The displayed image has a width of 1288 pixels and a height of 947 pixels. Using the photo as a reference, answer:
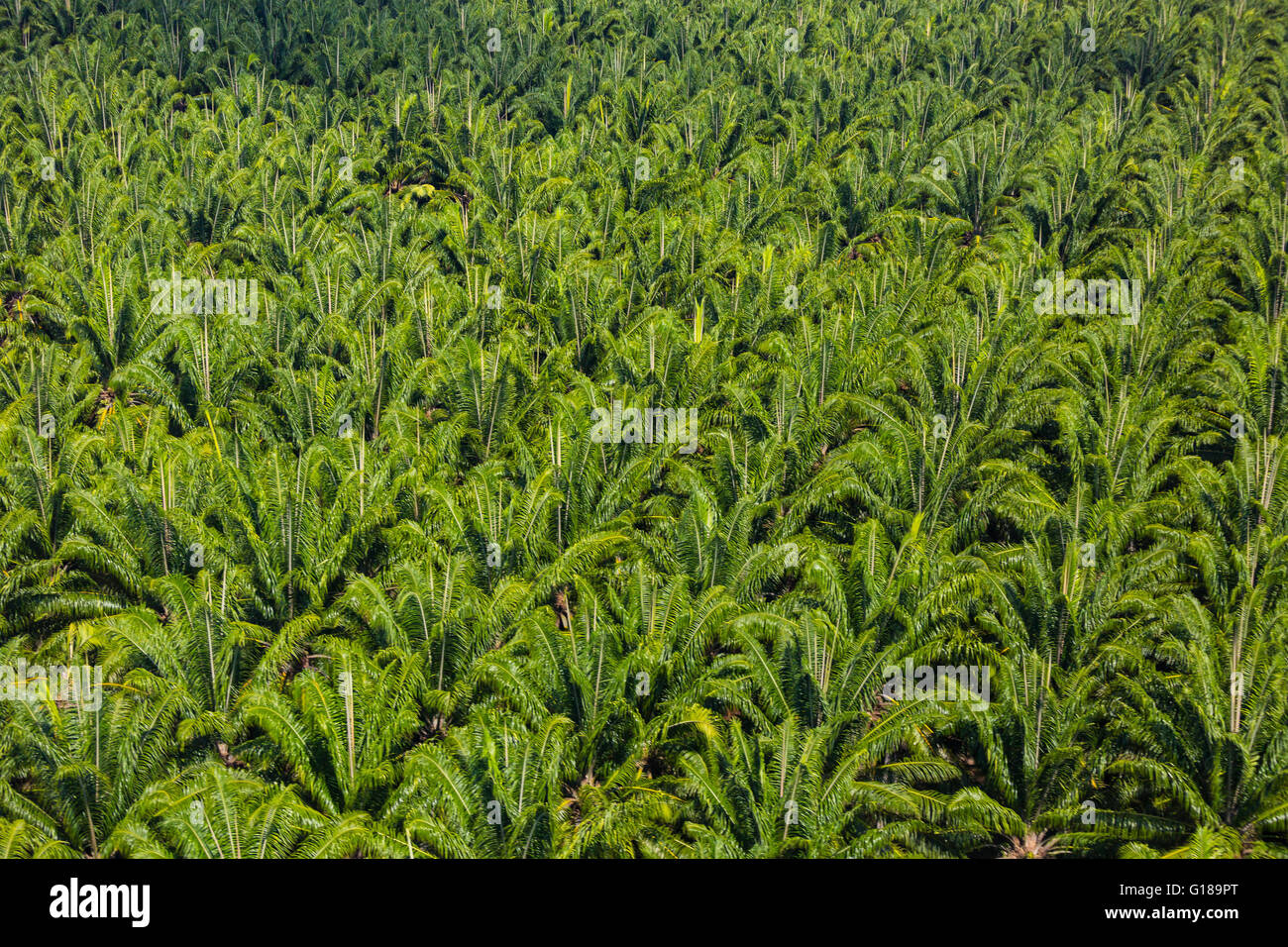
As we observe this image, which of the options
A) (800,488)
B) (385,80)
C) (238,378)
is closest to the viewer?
(800,488)

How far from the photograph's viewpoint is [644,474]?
17.3m

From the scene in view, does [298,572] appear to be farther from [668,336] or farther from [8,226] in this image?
[8,226]

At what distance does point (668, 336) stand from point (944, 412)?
5.33 meters

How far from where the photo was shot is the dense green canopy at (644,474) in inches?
477

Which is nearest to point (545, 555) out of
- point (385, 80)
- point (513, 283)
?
point (513, 283)

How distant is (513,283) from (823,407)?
345 inches

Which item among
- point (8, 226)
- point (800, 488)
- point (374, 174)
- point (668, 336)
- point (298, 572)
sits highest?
point (374, 174)

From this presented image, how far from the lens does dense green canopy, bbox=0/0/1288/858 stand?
12.1 meters

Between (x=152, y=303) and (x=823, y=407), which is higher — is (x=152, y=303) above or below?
above

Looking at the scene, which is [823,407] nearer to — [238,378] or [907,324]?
[907,324]

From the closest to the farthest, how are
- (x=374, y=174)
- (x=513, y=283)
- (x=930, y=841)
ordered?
(x=930, y=841)
(x=513, y=283)
(x=374, y=174)

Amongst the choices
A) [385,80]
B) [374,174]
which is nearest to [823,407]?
[374,174]

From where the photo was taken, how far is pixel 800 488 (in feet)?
57.4

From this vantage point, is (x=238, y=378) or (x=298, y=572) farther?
(x=238, y=378)
